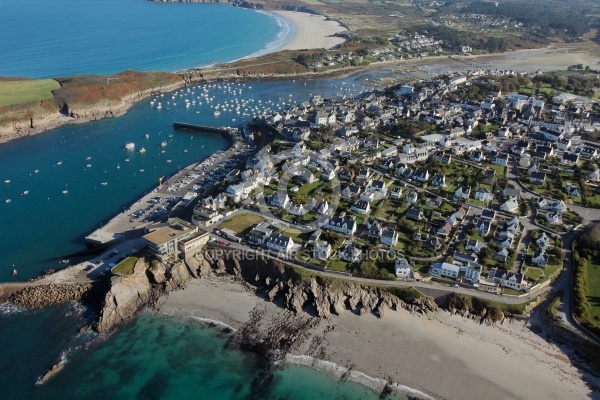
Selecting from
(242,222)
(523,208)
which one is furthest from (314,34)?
(242,222)

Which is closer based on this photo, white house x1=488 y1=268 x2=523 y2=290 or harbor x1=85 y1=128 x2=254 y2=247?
white house x1=488 y1=268 x2=523 y2=290

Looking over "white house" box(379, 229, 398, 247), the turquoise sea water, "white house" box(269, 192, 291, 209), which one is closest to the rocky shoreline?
the turquoise sea water

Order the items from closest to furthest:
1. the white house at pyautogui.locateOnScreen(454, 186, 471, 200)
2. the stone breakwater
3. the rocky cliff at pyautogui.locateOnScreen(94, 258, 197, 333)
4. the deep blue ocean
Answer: the deep blue ocean, the rocky cliff at pyautogui.locateOnScreen(94, 258, 197, 333), the stone breakwater, the white house at pyautogui.locateOnScreen(454, 186, 471, 200)

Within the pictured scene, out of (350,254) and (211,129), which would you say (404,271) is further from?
(211,129)

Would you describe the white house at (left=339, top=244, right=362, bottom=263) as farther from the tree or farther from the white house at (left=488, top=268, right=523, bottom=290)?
the tree

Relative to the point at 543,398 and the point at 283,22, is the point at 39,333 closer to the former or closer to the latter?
the point at 543,398
